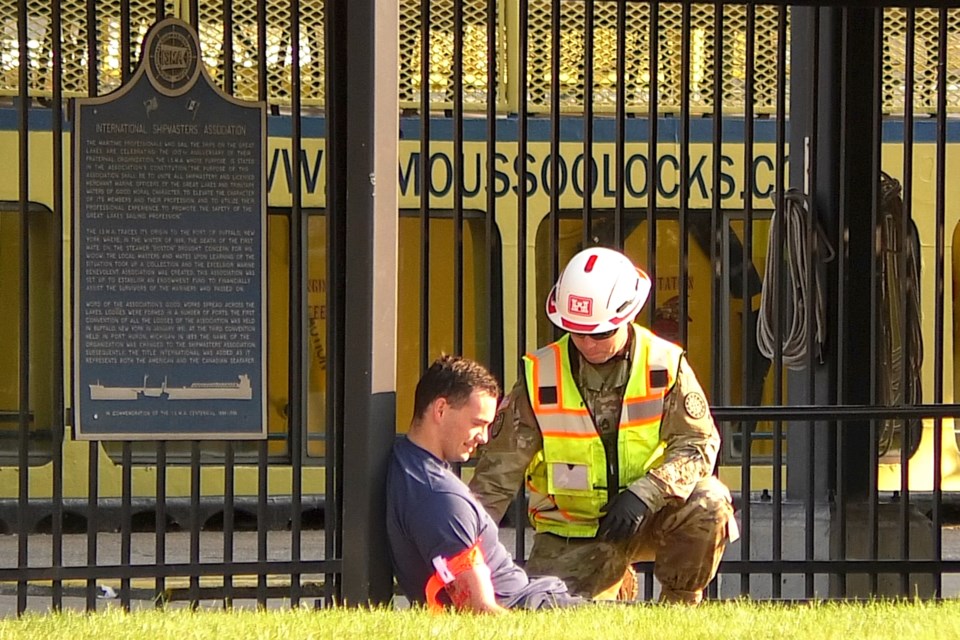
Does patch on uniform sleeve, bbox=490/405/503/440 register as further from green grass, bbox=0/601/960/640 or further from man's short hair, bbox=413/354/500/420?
green grass, bbox=0/601/960/640

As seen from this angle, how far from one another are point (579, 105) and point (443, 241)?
164 cm

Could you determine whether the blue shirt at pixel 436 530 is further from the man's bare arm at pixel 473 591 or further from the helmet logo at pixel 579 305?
the helmet logo at pixel 579 305

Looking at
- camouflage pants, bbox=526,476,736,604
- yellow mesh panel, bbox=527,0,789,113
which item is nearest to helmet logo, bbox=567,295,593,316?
camouflage pants, bbox=526,476,736,604

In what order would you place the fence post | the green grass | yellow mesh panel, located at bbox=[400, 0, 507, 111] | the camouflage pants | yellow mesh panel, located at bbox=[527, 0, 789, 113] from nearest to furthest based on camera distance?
the green grass → the fence post → the camouflage pants → yellow mesh panel, located at bbox=[400, 0, 507, 111] → yellow mesh panel, located at bbox=[527, 0, 789, 113]

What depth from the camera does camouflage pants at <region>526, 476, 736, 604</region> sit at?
232 inches

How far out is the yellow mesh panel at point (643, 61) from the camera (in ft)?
42.3

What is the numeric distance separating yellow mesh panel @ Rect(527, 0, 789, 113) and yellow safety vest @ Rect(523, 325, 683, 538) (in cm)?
718

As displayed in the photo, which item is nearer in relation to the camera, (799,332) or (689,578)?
(689,578)

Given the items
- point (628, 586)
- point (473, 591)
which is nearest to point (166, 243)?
point (473, 591)

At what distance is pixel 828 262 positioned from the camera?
7.55 m

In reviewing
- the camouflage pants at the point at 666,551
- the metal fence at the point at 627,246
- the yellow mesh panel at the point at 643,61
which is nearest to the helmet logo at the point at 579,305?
the camouflage pants at the point at 666,551

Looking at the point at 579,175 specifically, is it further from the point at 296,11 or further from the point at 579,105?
the point at 296,11

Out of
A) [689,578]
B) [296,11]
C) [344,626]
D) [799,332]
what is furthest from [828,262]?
[344,626]

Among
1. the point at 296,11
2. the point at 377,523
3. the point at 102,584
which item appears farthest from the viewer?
the point at 102,584
